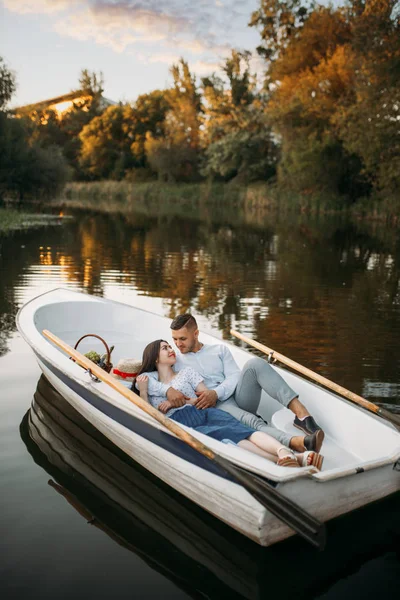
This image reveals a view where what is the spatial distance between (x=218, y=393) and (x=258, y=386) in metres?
0.30

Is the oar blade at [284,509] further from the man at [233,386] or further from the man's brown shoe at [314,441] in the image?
the man at [233,386]

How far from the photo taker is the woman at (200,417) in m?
3.64

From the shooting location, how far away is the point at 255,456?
3.39 m

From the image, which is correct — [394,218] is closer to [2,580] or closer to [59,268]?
[59,268]

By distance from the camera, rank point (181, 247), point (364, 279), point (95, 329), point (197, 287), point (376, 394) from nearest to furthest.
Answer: point (376, 394) → point (95, 329) → point (197, 287) → point (364, 279) → point (181, 247)

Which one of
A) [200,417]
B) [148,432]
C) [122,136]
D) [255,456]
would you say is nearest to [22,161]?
[200,417]

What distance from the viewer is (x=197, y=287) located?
11.9m

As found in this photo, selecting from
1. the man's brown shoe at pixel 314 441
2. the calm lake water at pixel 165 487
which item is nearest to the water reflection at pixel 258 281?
the calm lake water at pixel 165 487

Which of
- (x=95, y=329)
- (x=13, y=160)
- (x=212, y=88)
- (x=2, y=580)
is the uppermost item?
(x=212, y=88)

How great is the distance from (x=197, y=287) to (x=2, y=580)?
8.92 meters

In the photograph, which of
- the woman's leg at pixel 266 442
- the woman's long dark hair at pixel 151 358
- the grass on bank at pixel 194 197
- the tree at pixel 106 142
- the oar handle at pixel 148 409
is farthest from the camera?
the tree at pixel 106 142

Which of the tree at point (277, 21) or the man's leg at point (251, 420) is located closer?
the man's leg at point (251, 420)

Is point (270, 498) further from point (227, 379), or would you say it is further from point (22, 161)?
point (22, 161)

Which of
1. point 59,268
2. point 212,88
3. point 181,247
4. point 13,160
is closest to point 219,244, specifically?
point 181,247
